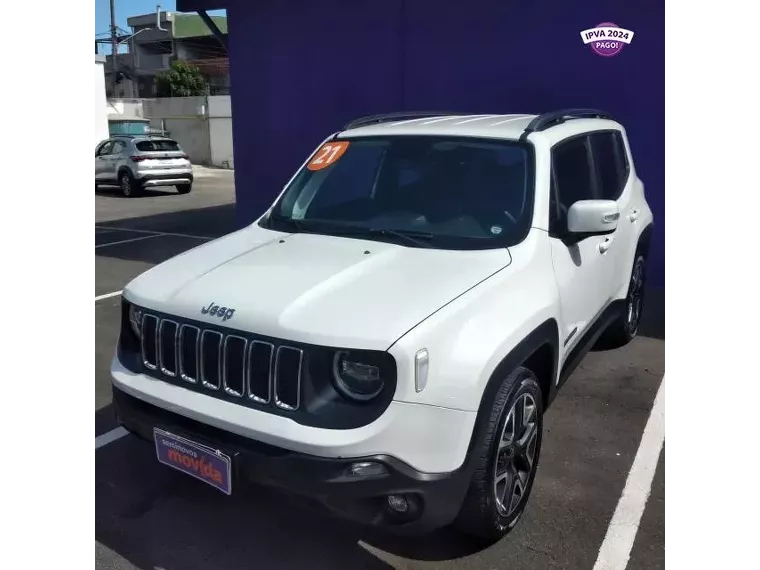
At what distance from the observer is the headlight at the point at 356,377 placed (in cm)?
249

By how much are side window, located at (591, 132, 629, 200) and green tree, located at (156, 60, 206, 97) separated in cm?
3916

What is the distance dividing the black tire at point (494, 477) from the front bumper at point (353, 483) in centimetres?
13

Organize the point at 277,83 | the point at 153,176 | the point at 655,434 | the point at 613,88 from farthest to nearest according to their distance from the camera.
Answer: the point at 153,176, the point at 277,83, the point at 613,88, the point at 655,434

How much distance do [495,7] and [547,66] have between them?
0.91 m

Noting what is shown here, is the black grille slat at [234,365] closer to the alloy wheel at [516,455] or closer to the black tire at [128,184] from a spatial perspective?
Answer: the alloy wheel at [516,455]

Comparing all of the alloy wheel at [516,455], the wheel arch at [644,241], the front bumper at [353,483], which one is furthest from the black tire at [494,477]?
the wheel arch at [644,241]

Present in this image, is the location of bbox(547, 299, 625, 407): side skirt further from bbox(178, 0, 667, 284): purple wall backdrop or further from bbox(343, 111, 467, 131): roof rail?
bbox(178, 0, 667, 284): purple wall backdrop

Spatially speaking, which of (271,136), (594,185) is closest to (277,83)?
(271,136)

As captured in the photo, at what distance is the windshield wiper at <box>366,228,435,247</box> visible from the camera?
332 centimetres

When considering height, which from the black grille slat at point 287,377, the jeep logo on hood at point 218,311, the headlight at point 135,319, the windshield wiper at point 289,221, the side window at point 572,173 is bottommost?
the black grille slat at point 287,377

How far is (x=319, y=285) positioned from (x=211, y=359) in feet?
1.73

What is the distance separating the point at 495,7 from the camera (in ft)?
25.4

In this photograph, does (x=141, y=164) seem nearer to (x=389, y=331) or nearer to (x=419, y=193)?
(x=419, y=193)
